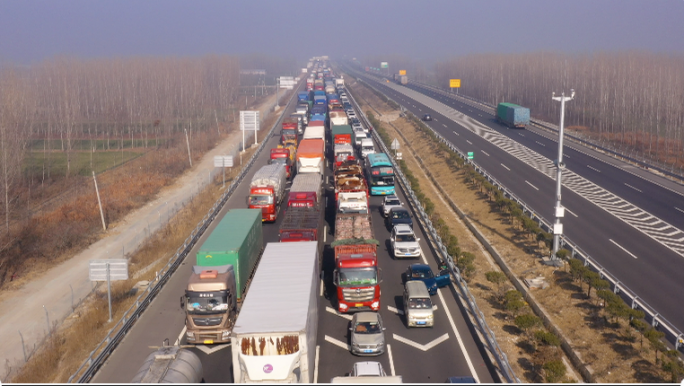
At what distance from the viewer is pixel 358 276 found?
22.5 metres

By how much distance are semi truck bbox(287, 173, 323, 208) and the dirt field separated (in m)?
9.31

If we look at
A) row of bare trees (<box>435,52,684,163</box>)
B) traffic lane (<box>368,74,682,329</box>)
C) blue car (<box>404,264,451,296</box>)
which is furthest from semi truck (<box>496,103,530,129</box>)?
→ blue car (<box>404,264,451,296</box>)

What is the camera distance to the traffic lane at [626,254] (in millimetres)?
23531

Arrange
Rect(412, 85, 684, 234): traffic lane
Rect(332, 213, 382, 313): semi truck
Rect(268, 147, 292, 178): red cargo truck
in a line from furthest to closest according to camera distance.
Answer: Rect(268, 147, 292, 178): red cargo truck
Rect(412, 85, 684, 234): traffic lane
Rect(332, 213, 382, 313): semi truck

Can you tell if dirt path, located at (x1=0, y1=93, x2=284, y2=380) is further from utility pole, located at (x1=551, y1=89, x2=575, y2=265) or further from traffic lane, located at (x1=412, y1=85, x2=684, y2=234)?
traffic lane, located at (x1=412, y1=85, x2=684, y2=234)

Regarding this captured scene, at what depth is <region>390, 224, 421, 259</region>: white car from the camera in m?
29.1

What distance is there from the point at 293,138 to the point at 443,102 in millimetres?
60775

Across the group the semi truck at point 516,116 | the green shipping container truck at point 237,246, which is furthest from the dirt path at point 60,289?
the semi truck at point 516,116

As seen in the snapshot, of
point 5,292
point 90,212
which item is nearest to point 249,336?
point 5,292

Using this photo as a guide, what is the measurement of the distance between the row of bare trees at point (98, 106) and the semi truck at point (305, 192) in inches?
1211

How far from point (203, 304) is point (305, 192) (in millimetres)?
15573

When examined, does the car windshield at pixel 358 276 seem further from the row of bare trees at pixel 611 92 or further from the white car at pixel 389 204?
the row of bare trees at pixel 611 92

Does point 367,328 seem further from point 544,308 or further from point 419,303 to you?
point 544,308

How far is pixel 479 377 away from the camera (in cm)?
1767
